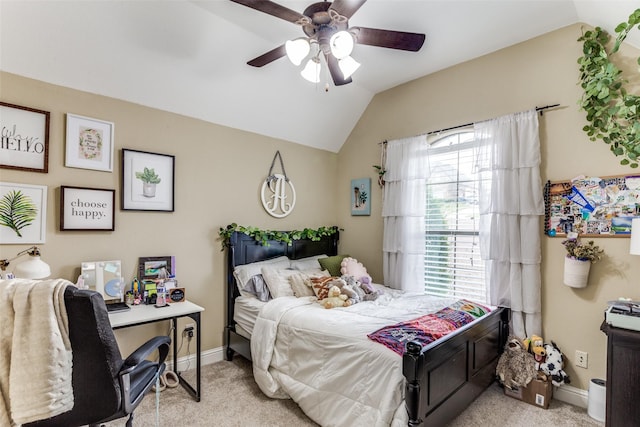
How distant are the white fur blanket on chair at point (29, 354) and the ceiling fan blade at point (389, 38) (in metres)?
2.04

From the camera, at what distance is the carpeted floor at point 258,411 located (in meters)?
2.23

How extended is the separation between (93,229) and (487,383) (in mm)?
3374

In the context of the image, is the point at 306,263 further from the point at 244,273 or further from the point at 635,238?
the point at 635,238

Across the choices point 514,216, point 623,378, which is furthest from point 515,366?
point 514,216

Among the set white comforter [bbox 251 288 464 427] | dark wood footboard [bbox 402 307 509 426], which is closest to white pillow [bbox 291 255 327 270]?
white comforter [bbox 251 288 464 427]

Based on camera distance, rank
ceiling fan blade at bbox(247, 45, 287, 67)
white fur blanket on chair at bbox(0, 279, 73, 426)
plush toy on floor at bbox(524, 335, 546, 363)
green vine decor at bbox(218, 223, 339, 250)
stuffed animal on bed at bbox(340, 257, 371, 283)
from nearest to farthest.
Result: white fur blanket on chair at bbox(0, 279, 73, 426)
ceiling fan blade at bbox(247, 45, 287, 67)
plush toy on floor at bbox(524, 335, 546, 363)
green vine decor at bbox(218, 223, 339, 250)
stuffed animal on bed at bbox(340, 257, 371, 283)

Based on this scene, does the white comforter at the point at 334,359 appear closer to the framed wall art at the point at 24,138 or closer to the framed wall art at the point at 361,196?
the framed wall art at the point at 361,196

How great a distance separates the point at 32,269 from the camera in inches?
79.4

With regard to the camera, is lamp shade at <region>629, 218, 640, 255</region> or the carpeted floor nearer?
lamp shade at <region>629, 218, 640, 255</region>

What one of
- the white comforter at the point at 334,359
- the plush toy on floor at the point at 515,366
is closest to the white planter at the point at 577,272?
the plush toy on floor at the point at 515,366

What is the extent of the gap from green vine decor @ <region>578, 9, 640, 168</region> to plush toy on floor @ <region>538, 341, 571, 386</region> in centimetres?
152

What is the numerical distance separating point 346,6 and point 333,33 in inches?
8.9

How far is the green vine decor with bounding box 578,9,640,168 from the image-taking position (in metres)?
2.18

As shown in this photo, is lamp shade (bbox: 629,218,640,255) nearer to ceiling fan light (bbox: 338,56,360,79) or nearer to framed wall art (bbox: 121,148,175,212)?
ceiling fan light (bbox: 338,56,360,79)
